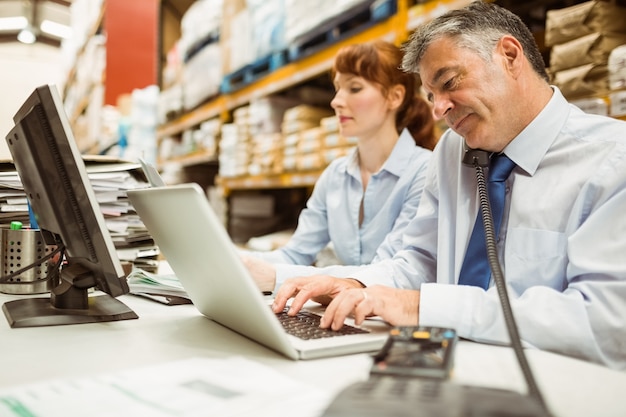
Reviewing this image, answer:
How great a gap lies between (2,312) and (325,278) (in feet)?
2.13

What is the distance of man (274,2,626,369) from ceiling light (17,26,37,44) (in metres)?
11.2

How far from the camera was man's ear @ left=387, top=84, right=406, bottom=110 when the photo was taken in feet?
7.19

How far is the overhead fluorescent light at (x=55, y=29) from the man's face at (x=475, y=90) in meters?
10.6

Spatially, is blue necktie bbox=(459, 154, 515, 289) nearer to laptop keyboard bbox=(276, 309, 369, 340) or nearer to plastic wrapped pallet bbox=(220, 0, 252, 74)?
laptop keyboard bbox=(276, 309, 369, 340)

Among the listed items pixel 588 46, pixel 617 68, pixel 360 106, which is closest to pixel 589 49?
pixel 588 46

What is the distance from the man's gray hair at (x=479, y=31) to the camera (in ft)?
3.95

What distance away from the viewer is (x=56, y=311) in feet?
3.59

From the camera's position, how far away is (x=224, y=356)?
2.60ft

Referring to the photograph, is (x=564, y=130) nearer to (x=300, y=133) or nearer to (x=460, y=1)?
(x=460, y=1)

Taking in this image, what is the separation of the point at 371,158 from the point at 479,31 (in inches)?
41.0

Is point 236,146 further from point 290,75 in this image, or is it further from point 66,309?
point 66,309

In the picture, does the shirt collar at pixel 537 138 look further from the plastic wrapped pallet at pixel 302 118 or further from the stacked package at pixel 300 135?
the plastic wrapped pallet at pixel 302 118

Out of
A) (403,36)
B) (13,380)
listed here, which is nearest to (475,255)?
(13,380)

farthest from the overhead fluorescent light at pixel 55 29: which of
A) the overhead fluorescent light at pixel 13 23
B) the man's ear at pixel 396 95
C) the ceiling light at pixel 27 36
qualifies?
the man's ear at pixel 396 95
